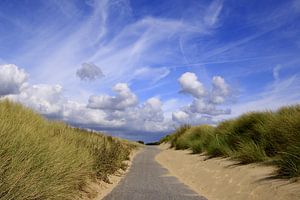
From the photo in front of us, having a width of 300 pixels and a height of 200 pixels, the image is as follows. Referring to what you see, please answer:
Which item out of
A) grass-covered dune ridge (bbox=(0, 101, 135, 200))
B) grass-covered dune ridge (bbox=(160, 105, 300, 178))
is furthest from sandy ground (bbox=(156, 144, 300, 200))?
grass-covered dune ridge (bbox=(0, 101, 135, 200))

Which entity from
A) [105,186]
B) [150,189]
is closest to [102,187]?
[105,186]

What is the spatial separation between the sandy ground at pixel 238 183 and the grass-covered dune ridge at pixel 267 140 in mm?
394

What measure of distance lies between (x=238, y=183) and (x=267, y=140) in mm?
3058

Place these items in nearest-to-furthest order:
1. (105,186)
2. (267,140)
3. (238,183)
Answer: (238,183)
(105,186)
(267,140)

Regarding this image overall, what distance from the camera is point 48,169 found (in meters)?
7.43

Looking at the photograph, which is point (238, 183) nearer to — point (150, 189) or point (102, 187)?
point (150, 189)

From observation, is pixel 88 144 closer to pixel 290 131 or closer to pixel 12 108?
pixel 12 108

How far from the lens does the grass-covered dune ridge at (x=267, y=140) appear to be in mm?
9484

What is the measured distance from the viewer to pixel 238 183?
1054 cm

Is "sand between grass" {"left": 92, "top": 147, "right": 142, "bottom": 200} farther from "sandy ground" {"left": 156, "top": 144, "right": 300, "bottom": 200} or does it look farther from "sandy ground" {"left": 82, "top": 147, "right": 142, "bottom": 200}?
"sandy ground" {"left": 156, "top": 144, "right": 300, "bottom": 200}

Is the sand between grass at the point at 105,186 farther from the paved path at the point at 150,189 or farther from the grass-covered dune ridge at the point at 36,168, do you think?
the grass-covered dune ridge at the point at 36,168

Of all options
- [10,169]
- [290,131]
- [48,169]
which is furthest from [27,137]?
[290,131]

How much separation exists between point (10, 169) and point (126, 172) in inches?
350

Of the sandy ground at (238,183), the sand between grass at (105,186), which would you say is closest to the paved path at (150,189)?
the sand between grass at (105,186)
